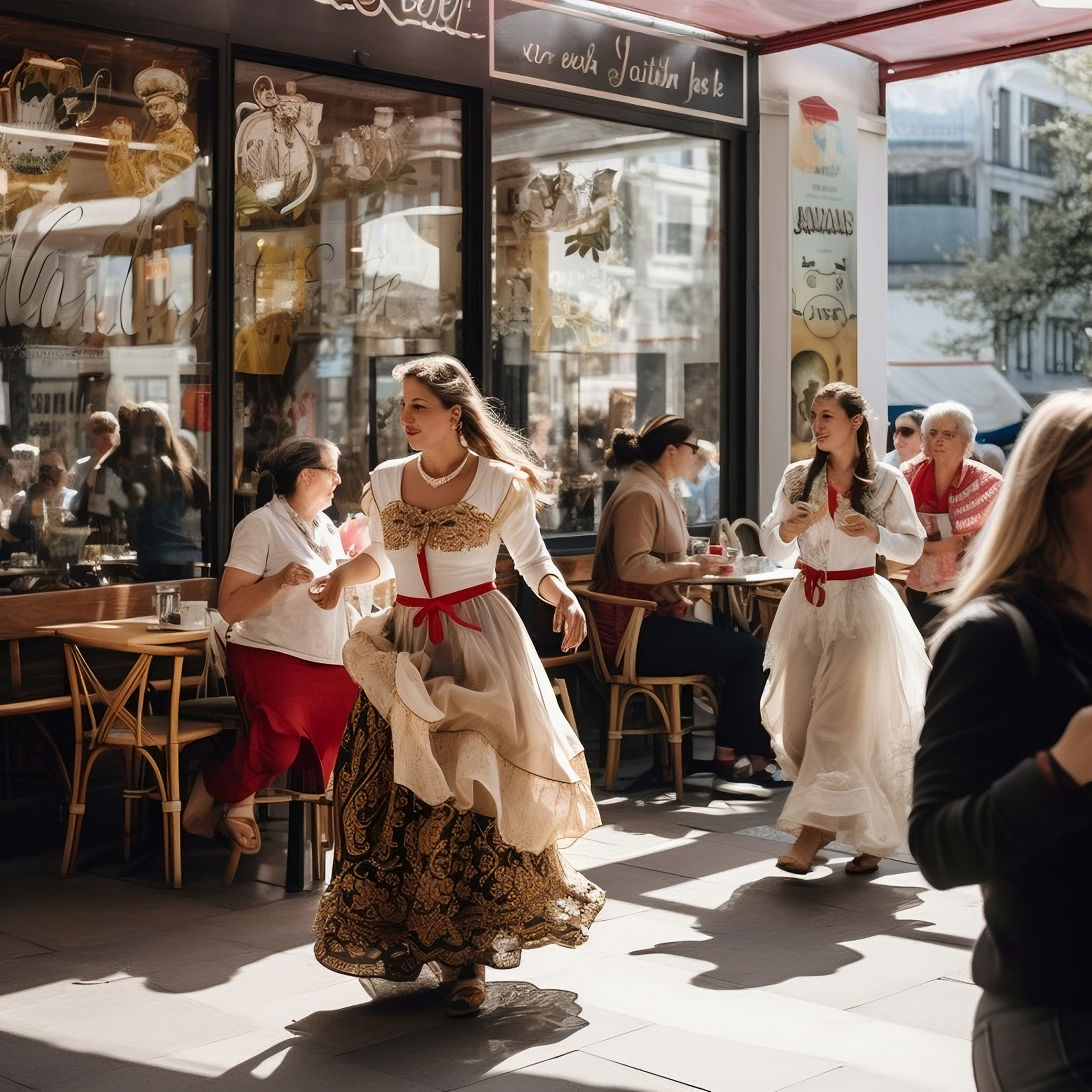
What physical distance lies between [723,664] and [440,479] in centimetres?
320

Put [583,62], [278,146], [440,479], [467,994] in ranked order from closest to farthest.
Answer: [467,994], [440,479], [278,146], [583,62]

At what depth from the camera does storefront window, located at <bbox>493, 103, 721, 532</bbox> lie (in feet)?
28.4

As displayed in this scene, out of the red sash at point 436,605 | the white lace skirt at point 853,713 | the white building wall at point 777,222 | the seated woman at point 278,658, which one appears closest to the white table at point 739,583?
the white lace skirt at point 853,713

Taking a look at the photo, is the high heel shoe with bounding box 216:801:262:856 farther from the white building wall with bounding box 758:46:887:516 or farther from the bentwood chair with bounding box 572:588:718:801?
the white building wall with bounding box 758:46:887:516

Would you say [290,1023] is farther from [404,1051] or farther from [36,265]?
[36,265]

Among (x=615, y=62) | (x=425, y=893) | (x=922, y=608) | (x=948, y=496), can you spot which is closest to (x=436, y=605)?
(x=425, y=893)

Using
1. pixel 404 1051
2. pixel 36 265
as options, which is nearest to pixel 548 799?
pixel 404 1051

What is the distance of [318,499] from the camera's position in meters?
6.14

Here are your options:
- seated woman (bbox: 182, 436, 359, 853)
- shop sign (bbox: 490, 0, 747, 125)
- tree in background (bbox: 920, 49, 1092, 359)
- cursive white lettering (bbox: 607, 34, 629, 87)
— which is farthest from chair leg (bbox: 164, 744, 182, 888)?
tree in background (bbox: 920, 49, 1092, 359)

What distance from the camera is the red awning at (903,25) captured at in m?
8.70

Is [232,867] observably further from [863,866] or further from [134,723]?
[863,866]

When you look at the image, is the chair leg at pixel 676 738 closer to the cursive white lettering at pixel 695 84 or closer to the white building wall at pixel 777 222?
the white building wall at pixel 777 222

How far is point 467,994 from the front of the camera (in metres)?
4.47

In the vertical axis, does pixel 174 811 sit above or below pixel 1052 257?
below
